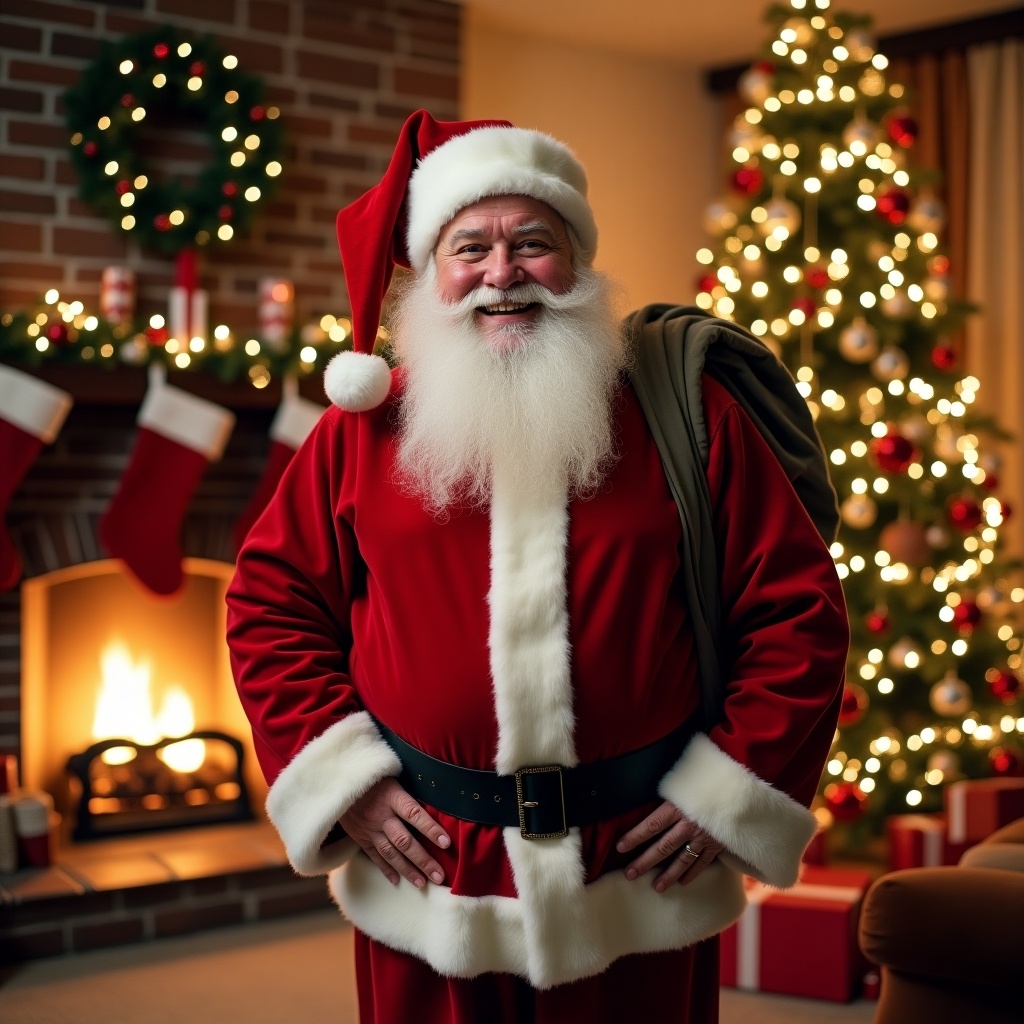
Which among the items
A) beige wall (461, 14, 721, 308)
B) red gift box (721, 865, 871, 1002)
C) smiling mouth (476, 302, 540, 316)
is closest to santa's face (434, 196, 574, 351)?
smiling mouth (476, 302, 540, 316)

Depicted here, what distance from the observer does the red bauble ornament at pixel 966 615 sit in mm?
3707

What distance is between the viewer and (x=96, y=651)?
3904 millimetres

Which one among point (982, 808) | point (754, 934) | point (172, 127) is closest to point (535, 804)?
point (754, 934)

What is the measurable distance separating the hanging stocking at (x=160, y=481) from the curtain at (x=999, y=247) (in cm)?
287

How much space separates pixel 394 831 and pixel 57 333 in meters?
2.23

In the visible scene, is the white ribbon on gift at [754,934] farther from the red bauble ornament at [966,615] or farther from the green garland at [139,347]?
the green garland at [139,347]

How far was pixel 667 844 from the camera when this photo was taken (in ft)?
5.15

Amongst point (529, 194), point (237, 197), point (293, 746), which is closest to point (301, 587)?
point (293, 746)

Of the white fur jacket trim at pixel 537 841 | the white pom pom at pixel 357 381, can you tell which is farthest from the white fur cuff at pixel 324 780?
the white pom pom at pixel 357 381

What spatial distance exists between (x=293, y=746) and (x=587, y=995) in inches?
19.6

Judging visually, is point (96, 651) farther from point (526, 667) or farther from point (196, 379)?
point (526, 667)

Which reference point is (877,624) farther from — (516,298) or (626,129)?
(626,129)

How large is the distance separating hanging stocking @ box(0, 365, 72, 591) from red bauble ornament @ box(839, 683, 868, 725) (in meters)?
2.31

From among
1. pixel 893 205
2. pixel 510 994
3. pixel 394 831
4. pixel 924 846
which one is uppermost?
pixel 893 205
